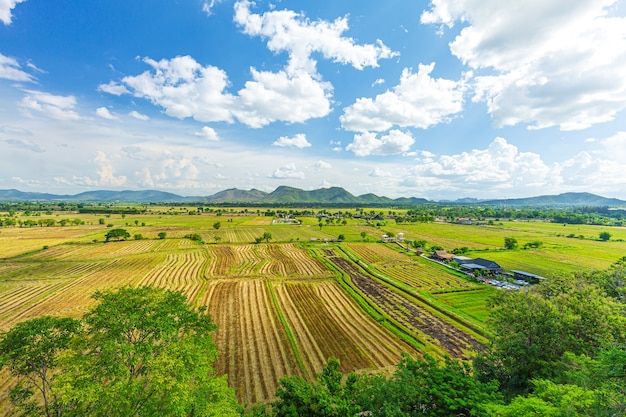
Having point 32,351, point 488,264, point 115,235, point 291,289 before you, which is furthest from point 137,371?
point 115,235

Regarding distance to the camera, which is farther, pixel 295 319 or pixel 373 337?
Answer: pixel 295 319

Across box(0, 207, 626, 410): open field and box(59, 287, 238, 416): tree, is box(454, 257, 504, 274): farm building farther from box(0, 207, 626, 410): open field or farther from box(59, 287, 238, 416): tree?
box(59, 287, 238, 416): tree

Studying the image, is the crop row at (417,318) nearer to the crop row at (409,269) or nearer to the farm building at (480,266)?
the crop row at (409,269)

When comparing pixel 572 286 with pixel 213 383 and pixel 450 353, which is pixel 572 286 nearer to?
pixel 450 353

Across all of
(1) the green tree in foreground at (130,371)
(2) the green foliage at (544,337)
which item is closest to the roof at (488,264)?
(2) the green foliage at (544,337)

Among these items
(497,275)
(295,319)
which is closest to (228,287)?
(295,319)

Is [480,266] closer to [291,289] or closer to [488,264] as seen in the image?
[488,264]

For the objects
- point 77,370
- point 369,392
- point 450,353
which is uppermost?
point 77,370

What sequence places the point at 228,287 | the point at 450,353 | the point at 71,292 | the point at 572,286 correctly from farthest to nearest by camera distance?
1. the point at 228,287
2. the point at 71,292
3. the point at 450,353
4. the point at 572,286

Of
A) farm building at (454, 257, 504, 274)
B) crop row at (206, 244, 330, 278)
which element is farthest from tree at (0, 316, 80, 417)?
farm building at (454, 257, 504, 274)
